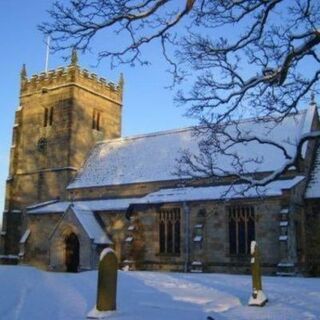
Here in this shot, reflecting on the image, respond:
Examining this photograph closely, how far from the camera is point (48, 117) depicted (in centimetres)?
4072

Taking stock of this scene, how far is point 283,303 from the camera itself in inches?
483

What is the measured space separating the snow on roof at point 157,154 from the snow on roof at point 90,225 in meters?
3.47

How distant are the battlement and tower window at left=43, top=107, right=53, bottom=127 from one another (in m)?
1.80

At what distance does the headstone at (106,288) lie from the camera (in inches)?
380

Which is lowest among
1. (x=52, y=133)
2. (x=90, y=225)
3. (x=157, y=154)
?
(x=90, y=225)

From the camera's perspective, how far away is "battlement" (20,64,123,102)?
40.2 meters

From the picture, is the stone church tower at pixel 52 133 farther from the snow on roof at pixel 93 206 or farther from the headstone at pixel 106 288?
the headstone at pixel 106 288

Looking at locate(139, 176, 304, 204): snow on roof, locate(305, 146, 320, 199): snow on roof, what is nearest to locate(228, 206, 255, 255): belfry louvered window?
locate(139, 176, 304, 204): snow on roof

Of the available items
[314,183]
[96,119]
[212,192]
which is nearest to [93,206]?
[212,192]

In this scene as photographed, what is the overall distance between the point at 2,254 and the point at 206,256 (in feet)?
63.0

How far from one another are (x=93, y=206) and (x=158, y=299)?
21642mm

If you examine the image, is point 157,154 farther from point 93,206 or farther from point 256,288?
point 256,288

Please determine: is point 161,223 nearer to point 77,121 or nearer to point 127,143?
point 127,143

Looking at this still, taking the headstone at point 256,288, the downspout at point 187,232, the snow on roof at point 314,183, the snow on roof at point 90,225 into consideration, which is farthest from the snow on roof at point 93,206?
the headstone at point 256,288
